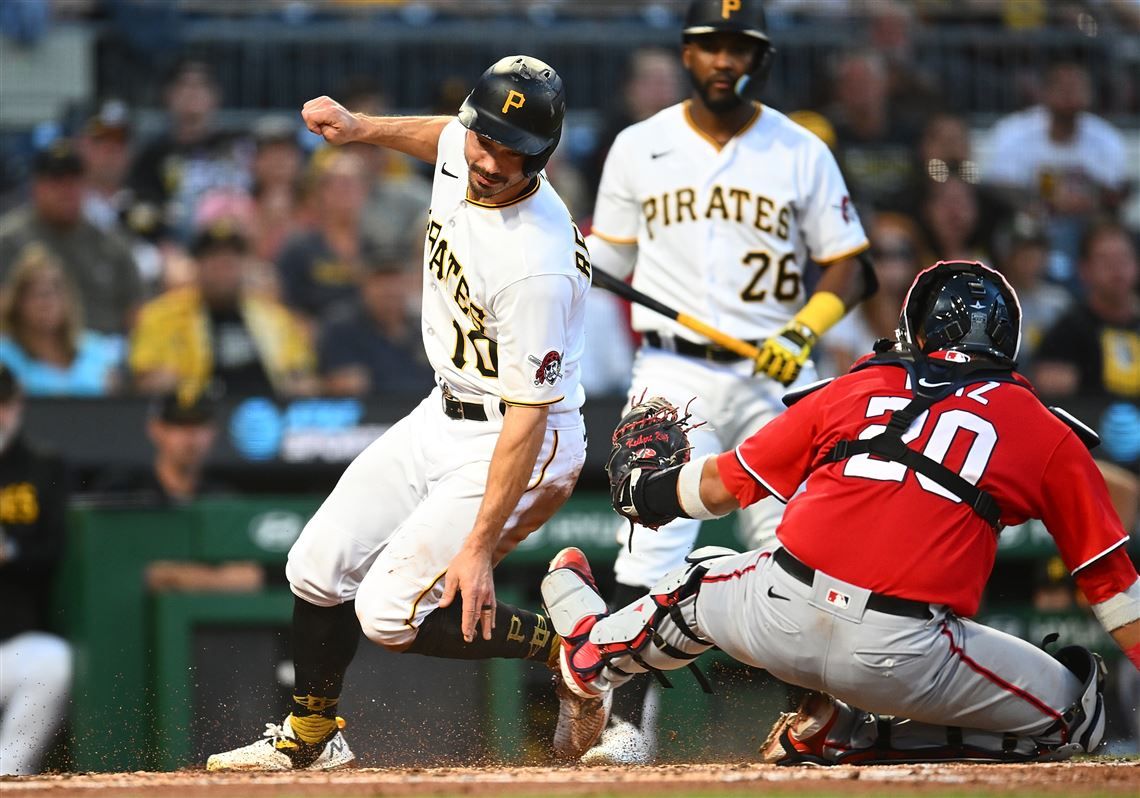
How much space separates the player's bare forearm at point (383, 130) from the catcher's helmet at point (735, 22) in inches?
48.1

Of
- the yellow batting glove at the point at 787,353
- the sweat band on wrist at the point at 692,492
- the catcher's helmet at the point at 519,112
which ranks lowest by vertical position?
the sweat band on wrist at the point at 692,492

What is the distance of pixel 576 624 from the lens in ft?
17.3

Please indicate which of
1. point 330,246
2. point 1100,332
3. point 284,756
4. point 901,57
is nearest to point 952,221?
point 1100,332

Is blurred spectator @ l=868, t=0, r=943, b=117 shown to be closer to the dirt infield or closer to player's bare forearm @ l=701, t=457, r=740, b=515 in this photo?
player's bare forearm @ l=701, t=457, r=740, b=515

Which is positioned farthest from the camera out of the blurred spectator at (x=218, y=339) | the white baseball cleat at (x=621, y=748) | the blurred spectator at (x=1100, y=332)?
the blurred spectator at (x=1100, y=332)

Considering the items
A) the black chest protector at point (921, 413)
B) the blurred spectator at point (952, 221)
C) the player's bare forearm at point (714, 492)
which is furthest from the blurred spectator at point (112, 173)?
the black chest protector at point (921, 413)

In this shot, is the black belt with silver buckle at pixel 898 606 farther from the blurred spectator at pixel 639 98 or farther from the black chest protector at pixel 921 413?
the blurred spectator at pixel 639 98

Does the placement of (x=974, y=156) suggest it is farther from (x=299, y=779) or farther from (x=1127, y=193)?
(x=299, y=779)

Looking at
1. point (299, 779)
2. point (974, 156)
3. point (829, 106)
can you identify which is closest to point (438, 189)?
point (299, 779)

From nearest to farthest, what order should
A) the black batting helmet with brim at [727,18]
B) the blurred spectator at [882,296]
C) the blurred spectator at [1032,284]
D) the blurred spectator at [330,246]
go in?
the black batting helmet with brim at [727,18]
the blurred spectator at [882,296]
the blurred spectator at [330,246]
the blurred spectator at [1032,284]

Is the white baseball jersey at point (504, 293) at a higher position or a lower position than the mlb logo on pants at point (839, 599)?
higher

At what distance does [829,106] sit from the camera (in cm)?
1070

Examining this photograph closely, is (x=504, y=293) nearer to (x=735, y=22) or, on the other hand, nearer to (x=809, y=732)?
(x=809, y=732)

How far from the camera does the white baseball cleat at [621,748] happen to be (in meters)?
5.73
